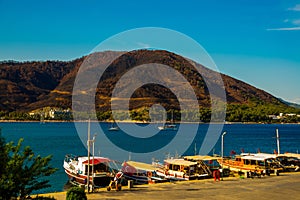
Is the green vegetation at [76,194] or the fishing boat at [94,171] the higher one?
the green vegetation at [76,194]

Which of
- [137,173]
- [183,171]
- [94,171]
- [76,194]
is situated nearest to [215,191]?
[76,194]

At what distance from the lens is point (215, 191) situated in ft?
77.0

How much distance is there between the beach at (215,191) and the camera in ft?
70.8

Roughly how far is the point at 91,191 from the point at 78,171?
535 inches

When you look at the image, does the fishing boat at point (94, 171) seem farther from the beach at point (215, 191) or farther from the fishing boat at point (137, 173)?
the beach at point (215, 191)

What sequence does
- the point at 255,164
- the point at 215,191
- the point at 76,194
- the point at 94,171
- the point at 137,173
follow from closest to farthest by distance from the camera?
the point at 76,194, the point at 215,191, the point at 94,171, the point at 137,173, the point at 255,164

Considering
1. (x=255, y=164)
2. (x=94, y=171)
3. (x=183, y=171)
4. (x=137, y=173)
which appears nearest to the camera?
(x=94, y=171)

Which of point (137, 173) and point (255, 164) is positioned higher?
point (255, 164)

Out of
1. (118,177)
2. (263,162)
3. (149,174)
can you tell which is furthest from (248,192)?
(263,162)

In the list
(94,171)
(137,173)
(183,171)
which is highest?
(94,171)

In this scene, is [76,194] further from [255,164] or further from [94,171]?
[255,164]

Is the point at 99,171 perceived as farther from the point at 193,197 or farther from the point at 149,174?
the point at 193,197

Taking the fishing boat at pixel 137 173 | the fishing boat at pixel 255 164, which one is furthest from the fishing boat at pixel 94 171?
the fishing boat at pixel 255 164

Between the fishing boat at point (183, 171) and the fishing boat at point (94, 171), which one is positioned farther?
the fishing boat at point (183, 171)
